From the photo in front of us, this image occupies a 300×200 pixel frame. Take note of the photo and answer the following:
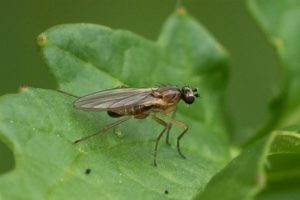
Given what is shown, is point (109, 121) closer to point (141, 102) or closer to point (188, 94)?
point (141, 102)

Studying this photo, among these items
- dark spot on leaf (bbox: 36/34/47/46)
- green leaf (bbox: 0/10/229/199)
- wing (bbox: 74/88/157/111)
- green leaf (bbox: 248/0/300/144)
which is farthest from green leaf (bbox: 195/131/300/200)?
dark spot on leaf (bbox: 36/34/47/46)

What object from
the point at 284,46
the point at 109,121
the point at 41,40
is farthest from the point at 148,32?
the point at 41,40

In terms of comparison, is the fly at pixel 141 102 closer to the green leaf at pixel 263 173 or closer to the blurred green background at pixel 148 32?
the green leaf at pixel 263 173

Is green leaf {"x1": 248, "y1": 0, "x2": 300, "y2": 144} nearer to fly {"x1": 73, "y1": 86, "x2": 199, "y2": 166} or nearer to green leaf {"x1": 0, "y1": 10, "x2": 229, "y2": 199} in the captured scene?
green leaf {"x1": 0, "y1": 10, "x2": 229, "y2": 199}

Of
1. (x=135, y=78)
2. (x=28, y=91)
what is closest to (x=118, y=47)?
(x=135, y=78)

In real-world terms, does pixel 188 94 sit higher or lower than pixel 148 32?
lower
